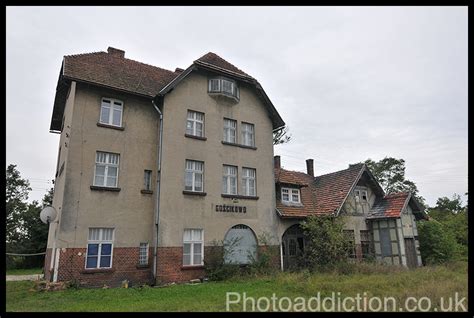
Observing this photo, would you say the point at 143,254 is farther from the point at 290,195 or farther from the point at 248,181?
the point at 290,195

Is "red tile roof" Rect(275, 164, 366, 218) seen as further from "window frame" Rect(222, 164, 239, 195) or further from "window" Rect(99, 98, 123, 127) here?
"window" Rect(99, 98, 123, 127)

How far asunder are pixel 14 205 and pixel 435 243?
→ 39.1m

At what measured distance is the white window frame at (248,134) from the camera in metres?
19.4

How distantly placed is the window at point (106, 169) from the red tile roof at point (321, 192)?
9.11 metres

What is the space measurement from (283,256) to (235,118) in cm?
832

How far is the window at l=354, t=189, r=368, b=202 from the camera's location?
71.9ft

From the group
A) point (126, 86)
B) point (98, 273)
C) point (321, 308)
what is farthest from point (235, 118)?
point (321, 308)

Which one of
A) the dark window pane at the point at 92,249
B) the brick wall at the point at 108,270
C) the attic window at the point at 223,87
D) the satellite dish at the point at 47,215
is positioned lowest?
the brick wall at the point at 108,270

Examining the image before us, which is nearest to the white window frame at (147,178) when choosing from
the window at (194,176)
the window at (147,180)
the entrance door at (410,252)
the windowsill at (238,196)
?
the window at (147,180)

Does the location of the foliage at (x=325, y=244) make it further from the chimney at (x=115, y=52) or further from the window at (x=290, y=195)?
the chimney at (x=115, y=52)

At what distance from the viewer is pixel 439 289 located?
10.7 m

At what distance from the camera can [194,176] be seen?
1705 cm

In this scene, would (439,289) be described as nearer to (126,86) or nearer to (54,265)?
(54,265)

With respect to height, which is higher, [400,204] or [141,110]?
[141,110]
